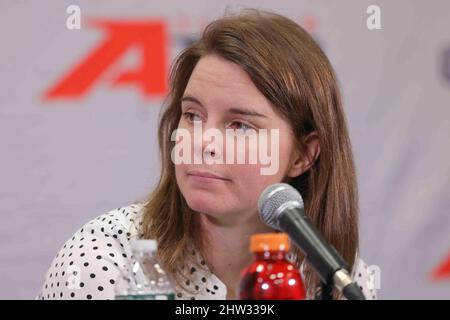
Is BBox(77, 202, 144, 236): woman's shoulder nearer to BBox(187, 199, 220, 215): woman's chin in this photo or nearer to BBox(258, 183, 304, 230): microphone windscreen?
BBox(187, 199, 220, 215): woman's chin

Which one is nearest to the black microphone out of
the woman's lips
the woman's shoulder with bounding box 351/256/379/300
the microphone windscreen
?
the microphone windscreen

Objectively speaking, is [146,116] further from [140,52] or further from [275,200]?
[275,200]

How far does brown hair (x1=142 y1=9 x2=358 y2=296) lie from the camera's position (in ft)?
5.14

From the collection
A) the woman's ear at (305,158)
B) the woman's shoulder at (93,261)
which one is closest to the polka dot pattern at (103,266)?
the woman's shoulder at (93,261)

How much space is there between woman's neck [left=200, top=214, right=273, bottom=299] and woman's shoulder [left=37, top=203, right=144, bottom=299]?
0.15 metres

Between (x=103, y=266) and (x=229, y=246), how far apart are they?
26 cm

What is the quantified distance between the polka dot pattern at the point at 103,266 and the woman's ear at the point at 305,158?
0.86 ft

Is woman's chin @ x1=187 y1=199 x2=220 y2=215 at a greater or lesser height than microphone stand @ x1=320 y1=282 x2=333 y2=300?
greater

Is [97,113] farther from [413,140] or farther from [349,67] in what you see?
[413,140]

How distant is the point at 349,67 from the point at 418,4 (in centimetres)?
31

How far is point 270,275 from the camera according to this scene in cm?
98

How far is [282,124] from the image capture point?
1577 millimetres

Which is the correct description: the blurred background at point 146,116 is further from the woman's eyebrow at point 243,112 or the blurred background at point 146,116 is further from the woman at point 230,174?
the woman's eyebrow at point 243,112

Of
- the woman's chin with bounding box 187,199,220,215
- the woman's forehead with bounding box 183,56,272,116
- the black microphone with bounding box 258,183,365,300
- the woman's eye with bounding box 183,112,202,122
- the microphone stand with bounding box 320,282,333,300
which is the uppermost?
the woman's forehead with bounding box 183,56,272,116
